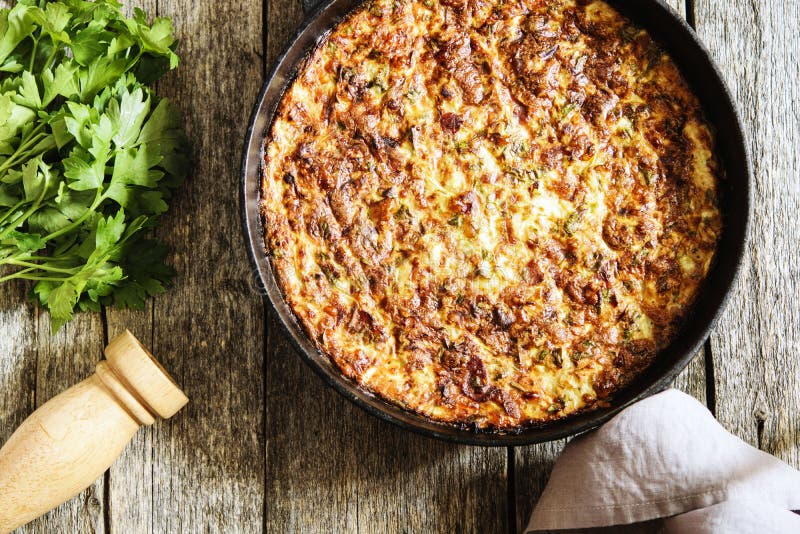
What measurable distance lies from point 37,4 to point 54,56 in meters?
0.24

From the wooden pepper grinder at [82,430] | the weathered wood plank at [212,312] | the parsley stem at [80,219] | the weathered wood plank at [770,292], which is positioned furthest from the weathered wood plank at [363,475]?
the weathered wood plank at [770,292]

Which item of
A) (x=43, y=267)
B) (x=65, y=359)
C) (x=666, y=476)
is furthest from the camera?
(x=65, y=359)

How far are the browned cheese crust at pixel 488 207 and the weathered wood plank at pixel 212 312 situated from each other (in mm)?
453

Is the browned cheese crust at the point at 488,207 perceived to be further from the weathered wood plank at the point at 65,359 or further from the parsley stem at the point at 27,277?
the weathered wood plank at the point at 65,359

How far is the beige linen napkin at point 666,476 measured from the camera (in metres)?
2.06

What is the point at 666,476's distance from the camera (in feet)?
6.95

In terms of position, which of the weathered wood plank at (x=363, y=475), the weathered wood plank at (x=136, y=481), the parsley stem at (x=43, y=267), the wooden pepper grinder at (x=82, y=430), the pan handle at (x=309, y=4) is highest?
the pan handle at (x=309, y=4)

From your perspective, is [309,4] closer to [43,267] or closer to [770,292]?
[43,267]

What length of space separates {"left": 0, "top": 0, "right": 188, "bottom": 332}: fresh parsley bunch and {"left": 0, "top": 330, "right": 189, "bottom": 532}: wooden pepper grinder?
0.27 m

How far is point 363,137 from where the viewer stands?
221 cm

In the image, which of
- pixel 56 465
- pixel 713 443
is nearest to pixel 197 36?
pixel 56 465

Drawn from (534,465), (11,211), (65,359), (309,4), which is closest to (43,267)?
(11,211)

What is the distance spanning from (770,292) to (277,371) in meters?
1.99

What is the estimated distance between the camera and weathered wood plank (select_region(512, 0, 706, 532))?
8.17ft
